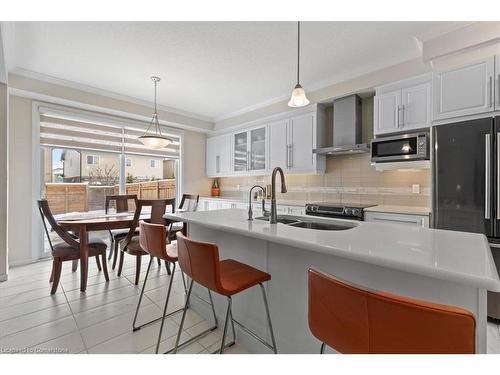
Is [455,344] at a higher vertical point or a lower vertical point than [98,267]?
higher

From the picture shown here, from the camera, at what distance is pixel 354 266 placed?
1.23m


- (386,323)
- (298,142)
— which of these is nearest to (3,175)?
(298,142)

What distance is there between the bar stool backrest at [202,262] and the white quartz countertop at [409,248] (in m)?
0.27

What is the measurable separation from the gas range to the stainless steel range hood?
0.75m

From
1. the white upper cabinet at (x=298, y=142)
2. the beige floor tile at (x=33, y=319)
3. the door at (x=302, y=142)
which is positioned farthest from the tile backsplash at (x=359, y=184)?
the beige floor tile at (x=33, y=319)

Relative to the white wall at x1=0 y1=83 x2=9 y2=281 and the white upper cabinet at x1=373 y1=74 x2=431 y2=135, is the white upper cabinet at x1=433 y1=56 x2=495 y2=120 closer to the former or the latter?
the white upper cabinet at x1=373 y1=74 x2=431 y2=135

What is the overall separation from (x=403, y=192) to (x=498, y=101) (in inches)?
53.2

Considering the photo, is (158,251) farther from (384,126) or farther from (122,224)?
(384,126)

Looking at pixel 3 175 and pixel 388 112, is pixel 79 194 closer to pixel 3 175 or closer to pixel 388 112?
pixel 3 175

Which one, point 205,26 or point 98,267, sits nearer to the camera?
point 205,26

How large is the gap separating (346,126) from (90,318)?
11.7 ft

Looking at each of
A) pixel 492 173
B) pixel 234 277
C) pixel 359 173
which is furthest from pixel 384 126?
pixel 234 277

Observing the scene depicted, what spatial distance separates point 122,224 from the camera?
109 inches

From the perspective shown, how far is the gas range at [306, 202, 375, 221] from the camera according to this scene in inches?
116
